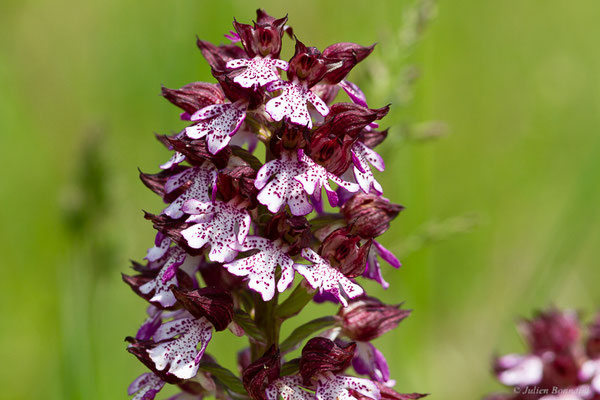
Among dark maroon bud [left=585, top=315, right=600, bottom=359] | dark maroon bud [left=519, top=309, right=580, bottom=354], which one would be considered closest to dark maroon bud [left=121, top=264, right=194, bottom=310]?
dark maroon bud [left=519, top=309, right=580, bottom=354]

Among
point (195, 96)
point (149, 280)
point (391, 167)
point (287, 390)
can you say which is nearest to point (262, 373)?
point (287, 390)

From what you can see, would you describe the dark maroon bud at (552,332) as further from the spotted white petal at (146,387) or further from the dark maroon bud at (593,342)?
the spotted white petal at (146,387)

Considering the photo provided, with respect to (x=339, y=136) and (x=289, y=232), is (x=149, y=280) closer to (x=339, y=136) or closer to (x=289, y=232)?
(x=289, y=232)

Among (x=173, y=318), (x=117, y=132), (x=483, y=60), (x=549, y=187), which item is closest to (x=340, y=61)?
(x=173, y=318)

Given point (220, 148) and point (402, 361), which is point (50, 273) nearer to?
point (402, 361)

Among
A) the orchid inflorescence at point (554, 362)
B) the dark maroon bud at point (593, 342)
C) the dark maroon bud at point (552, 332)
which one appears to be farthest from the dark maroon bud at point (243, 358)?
the dark maroon bud at point (593, 342)

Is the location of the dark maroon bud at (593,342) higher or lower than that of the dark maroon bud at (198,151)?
lower
